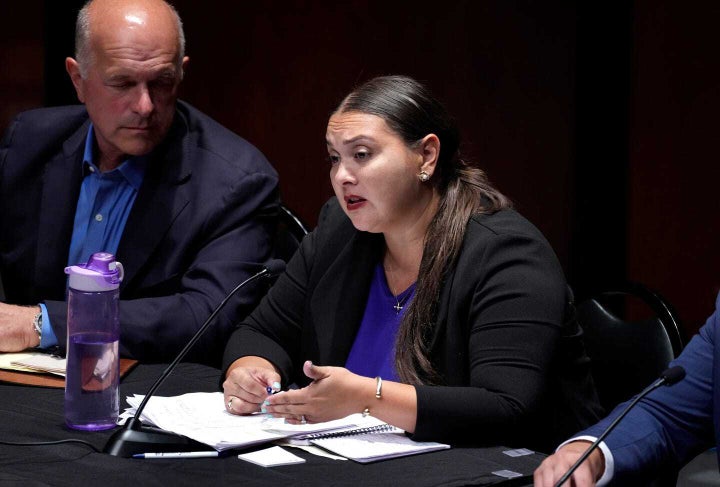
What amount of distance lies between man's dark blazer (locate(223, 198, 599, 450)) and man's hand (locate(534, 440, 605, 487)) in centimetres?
22

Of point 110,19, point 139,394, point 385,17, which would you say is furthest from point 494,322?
point 385,17

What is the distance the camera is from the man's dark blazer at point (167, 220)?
9.35 ft

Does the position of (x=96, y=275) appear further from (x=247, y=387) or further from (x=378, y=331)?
(x=378, y=331)

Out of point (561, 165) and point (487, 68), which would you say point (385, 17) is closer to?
point (487, 68)

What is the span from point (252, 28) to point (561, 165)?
1578mm

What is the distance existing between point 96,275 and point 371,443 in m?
0.60

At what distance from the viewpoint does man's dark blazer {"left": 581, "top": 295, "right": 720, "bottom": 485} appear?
196 centimetres

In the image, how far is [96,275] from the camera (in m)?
2.06

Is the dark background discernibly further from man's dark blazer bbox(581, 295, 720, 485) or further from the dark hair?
man's dark blazer bbox(581, 295, 720, 485)

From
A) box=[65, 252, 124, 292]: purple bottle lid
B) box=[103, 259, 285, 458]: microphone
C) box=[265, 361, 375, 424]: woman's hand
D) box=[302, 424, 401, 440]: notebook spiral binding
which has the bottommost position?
box=[302, 424, 401, 440]: notebook spiral binding

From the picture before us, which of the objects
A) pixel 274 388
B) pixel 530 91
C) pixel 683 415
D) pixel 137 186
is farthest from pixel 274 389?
pixel 530 91

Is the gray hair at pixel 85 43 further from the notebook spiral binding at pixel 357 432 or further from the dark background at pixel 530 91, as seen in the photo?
the dark background at pixel 530 91

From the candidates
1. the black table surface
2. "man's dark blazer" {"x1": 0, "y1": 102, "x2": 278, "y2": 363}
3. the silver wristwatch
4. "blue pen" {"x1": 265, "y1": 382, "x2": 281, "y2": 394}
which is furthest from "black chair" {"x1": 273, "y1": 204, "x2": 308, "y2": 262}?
the black table surface

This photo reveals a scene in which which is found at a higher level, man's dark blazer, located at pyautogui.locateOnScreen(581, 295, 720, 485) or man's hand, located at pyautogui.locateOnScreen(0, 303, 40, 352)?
man's dark blazer, located at pyautogui.locateOnScreen(581, 295, 720, 485)
